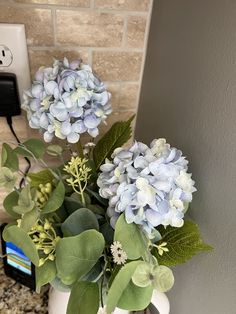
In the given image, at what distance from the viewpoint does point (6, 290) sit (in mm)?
723

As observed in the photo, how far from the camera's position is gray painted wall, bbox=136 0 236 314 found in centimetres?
43

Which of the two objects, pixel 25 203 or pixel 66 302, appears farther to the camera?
pixel 66 302

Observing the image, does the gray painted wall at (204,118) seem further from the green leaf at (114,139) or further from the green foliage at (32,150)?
the green foliage at (32,150)

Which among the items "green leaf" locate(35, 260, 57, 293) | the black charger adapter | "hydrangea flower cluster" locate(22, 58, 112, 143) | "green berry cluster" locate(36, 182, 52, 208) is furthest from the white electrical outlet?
"green leaf" locate(35, 260, 57, 293)

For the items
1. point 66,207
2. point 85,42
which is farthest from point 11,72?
point 66,207

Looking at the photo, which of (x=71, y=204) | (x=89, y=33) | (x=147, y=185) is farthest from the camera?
(x=89, y=33)

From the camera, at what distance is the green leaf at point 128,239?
0.41m

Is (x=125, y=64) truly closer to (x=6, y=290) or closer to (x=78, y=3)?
(x=78, y=3)

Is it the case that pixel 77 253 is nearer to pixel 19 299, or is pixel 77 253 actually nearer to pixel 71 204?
pixel 71 204

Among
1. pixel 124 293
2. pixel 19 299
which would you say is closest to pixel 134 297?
pixel 124 293

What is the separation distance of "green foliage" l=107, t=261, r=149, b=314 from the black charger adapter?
1.25 feet

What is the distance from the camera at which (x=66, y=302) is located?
1.85 ft

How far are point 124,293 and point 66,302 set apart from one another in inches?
7.2

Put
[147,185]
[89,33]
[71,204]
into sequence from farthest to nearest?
[89,33]
[71,204]
[147,185]
